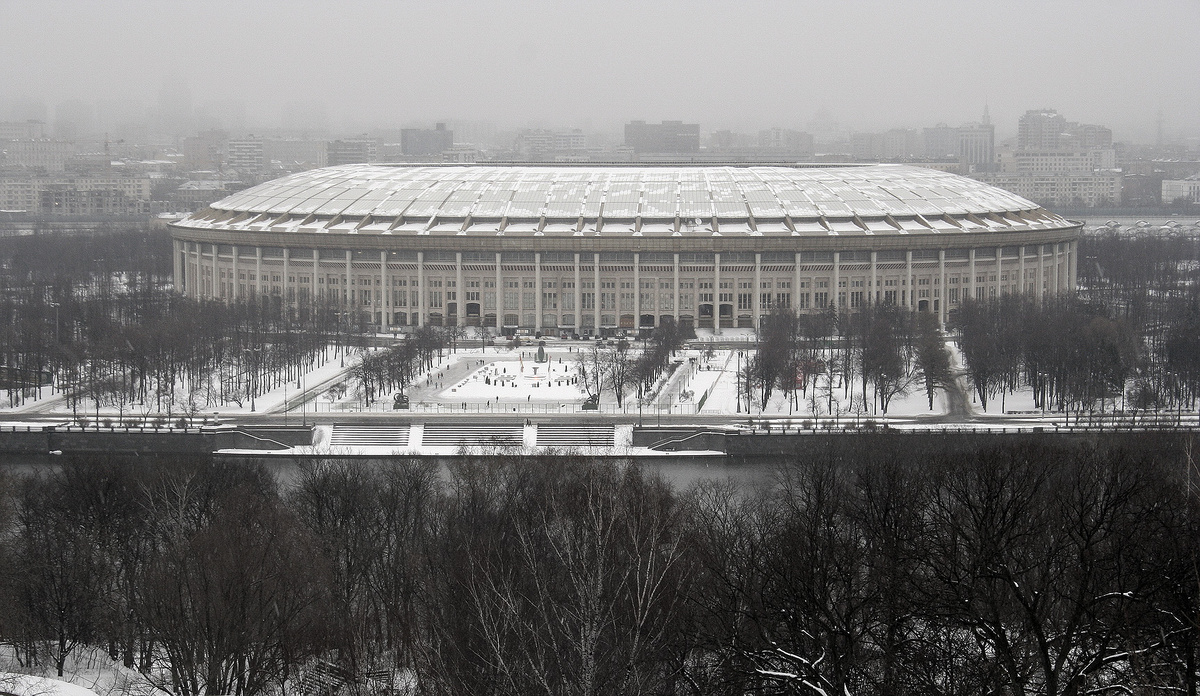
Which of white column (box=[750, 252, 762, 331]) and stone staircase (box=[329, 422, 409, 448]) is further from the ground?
white column (box=[750, 252, 762, 331])

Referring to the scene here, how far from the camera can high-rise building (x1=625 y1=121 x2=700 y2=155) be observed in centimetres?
17788

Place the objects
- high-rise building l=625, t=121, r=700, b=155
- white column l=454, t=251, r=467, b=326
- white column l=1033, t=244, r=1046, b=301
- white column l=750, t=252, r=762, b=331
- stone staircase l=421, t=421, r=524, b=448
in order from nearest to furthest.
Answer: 1. stone staircase l=421, t=421, r=524, b=448
2. white column l=750, t=252, r=762, b=331
3. white column l=454, t=251, r=467, b=326
4. white column l=1033, t=244, r=1046, b=301
5. high-rise building l=625, t=121, r=700, b=155

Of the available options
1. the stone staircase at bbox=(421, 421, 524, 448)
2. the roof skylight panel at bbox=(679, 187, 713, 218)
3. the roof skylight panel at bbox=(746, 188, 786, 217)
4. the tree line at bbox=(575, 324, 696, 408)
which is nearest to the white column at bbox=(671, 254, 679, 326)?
the roof skylight panel at bbox=(679, 187, 713, 218)

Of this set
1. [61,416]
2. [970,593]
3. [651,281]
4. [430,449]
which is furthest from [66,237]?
[970,593]

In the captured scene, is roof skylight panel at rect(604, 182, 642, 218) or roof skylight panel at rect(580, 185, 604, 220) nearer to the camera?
roof skylight panel at rect(580, 185, 604, 220)

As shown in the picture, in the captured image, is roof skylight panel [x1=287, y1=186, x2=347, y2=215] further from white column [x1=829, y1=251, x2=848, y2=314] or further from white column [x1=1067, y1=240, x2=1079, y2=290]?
white column [x1=1067, y1=240, x2=1079, y2=290]

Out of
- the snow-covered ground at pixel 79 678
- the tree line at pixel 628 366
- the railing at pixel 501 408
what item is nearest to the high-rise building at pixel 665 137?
the tree line at pixel 628 366

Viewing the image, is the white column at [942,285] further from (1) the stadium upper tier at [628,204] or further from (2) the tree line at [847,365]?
(2) the tree line at [847,365]

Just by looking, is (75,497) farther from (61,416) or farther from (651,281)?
(651,281)

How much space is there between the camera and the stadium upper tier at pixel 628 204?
7838cm

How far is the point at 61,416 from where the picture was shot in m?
53.6

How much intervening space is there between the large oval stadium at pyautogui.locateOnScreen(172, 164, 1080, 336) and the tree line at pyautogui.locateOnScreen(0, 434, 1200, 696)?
42570 millimetres

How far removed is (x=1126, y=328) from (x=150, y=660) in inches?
1836

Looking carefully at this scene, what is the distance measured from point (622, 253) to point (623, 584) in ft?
179
